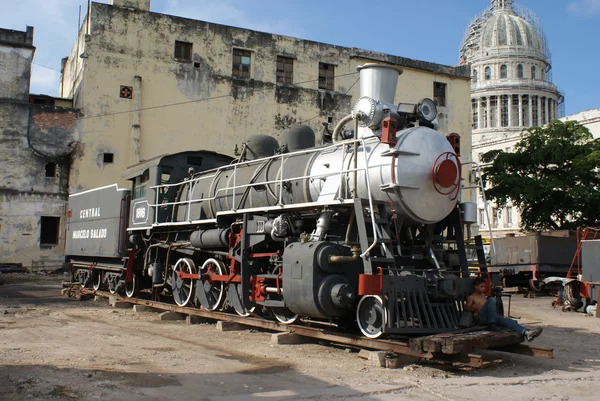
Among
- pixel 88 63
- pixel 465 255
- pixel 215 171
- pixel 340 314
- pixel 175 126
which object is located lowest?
pixel 340 314

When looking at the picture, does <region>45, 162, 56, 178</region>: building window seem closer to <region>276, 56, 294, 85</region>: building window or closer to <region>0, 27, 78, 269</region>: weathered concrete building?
<region>0, 27, 78, 269</region>: weathered concrete building

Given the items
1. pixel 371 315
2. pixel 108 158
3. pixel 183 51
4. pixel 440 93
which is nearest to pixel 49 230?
pixel 108 158

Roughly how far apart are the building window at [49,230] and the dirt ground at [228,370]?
14.7 meters

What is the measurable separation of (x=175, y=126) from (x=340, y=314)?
20203 mm

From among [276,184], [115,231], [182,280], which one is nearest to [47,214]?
[115,231]

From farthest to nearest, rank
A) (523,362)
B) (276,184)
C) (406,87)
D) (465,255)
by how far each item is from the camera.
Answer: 1. (406,87)
2. (276,184)
3. (465,255)
4. (523,362)

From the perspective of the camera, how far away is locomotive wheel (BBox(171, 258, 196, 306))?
12344 mm

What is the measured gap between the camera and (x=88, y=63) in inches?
992

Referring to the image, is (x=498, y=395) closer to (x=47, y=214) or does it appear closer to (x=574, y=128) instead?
(x=47, y=214)

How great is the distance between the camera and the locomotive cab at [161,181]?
42.8 ft

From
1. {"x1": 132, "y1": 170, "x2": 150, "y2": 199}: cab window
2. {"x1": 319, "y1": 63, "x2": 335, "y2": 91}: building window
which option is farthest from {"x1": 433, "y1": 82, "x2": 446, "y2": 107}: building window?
{"x1": 132, "y1": 170, "x2": 150, "y2": 199}: cab window

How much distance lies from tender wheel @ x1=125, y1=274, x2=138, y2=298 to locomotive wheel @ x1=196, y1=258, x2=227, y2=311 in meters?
3.11

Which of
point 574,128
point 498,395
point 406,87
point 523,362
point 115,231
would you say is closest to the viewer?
point 498,395

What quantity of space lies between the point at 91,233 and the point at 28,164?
10.5 meters
